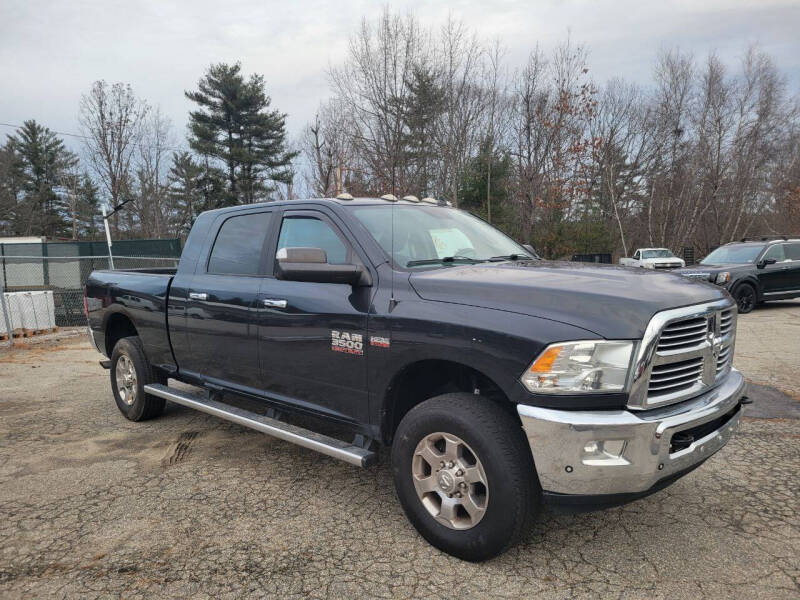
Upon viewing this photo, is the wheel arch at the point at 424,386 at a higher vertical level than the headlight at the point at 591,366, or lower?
lower

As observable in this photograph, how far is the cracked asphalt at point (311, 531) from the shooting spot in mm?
2592

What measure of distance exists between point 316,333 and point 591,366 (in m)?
1.68

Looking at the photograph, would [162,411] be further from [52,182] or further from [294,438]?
[52,182]

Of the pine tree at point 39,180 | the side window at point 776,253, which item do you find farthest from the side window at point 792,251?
the pine tree at point 39,180

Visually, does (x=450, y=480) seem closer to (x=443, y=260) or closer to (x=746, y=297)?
(x=443, y=260)

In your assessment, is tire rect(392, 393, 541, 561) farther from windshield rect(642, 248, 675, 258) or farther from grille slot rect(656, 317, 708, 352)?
windshield rect(642, 248, 675, 258)

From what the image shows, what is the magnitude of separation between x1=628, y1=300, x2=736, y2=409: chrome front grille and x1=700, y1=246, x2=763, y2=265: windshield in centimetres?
1112

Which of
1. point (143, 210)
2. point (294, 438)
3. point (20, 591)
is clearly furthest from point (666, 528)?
point (143, 210)

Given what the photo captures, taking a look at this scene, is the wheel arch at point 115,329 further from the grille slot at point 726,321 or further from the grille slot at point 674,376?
the grille slot at point 726,321

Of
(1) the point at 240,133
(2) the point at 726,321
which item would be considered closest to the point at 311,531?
(2) the point at 726,321

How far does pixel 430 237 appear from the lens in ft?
12.0

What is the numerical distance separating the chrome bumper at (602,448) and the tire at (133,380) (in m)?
3.88

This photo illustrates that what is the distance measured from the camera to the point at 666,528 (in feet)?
9.98

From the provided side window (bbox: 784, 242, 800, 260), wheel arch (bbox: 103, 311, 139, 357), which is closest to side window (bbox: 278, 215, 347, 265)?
wheel arch (bbox: 103, 311, 139, 357)
